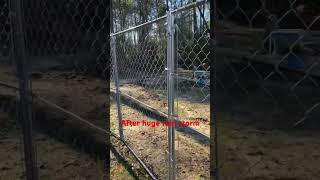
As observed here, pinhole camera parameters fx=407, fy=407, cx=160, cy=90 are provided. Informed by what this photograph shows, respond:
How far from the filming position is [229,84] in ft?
3.64

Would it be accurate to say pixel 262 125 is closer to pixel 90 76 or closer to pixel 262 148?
pixel 262 148

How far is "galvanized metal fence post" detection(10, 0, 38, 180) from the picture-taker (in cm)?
183

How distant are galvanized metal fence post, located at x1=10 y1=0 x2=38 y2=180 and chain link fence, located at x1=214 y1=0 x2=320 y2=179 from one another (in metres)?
1.00

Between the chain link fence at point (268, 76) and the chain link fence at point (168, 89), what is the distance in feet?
3.76

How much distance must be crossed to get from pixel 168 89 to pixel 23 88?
1401 mm

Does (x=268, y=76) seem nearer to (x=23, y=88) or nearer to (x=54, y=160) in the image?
(x=23, y=88)

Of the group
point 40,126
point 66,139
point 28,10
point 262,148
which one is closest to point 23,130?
point 40,126

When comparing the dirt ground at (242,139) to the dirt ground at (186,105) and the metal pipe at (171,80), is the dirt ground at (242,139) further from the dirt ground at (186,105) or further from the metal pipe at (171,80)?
the dirt ground at (186,105)

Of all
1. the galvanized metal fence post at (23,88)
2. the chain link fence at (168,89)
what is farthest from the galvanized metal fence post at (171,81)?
the galvanized metal fence post at (23,88)

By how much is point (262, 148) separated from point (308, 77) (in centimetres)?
48

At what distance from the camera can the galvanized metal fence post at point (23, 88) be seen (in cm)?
183

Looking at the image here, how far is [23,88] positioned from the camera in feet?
6.17

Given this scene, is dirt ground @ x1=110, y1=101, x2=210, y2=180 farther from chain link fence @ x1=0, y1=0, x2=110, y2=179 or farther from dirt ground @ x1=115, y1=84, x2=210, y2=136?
chain link fence @ x1=0, y1=0, x2=110, y2=179
